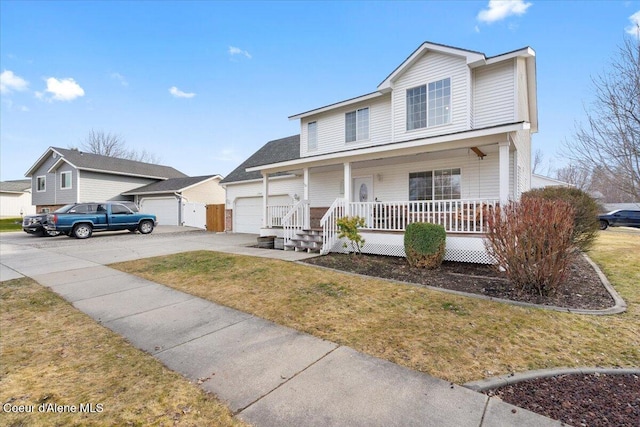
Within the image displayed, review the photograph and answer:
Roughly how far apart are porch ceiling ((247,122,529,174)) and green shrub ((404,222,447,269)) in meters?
2.48

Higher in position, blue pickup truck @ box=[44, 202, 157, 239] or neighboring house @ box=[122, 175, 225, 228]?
neighboring house @ box=[122, 175, 225, 228]

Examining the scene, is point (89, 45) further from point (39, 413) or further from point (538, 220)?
point (538, 220)

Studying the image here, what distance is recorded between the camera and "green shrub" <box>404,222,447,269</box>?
7.19 m

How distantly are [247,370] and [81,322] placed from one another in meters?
3.05

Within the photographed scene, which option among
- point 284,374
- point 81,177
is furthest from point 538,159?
point 81,177

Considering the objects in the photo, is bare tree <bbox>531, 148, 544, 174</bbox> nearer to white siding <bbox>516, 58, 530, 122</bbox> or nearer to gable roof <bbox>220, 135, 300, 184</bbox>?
white siding <bbox>516, 58, 530, 122</bbox>

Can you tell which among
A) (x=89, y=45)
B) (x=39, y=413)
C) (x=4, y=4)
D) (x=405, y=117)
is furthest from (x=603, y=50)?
(x=89, y=45)

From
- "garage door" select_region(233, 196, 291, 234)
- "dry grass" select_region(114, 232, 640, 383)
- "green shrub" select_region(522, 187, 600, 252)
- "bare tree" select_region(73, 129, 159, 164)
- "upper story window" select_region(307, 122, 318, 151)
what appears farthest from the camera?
"bare tree" select_region(73, 129, 159, 164)

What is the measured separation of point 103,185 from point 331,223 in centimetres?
2433

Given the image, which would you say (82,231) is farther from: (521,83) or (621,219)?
(621,219)

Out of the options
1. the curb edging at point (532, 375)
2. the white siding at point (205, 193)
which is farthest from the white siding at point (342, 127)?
the white siding at point (205, 193)

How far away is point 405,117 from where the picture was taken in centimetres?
1119

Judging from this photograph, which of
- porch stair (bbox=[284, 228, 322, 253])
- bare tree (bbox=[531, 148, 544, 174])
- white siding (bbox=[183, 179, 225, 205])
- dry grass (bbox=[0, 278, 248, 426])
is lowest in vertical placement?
dry grass (bbox=[0, 278, 248, 426])

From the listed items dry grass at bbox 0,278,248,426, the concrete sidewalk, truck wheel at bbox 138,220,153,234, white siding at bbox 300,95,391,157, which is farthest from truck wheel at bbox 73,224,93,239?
dry grass at bbox 0,278,248,426
